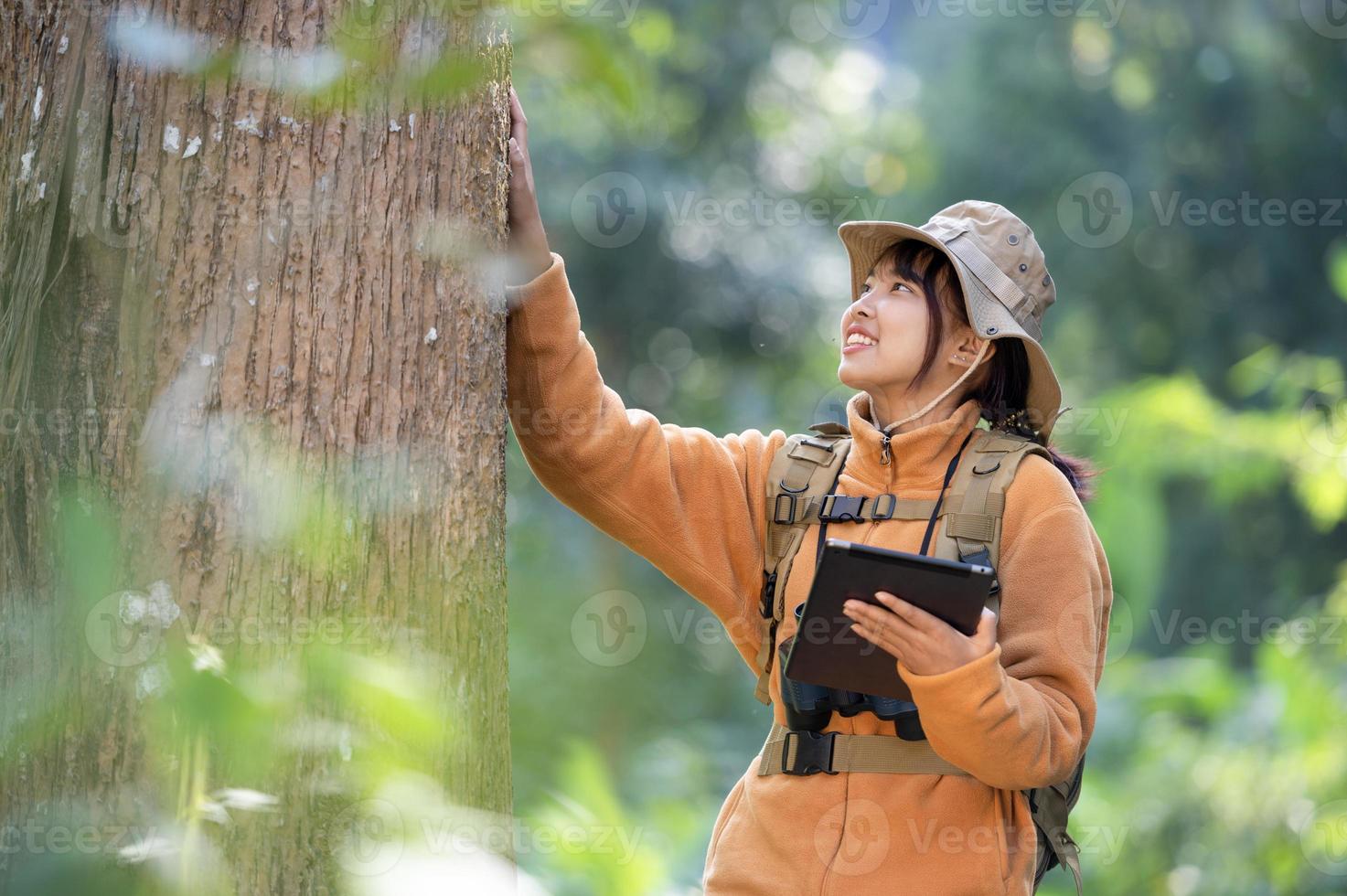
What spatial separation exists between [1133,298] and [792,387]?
121 inches

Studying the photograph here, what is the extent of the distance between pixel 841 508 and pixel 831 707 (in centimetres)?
34

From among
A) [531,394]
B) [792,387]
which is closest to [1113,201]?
[792,387]

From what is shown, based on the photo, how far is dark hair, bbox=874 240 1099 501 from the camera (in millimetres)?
2309

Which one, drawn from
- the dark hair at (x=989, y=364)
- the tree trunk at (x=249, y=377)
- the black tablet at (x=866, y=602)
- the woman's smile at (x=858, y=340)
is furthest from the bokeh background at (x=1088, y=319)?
the tree trunk at (x=249, y=377)

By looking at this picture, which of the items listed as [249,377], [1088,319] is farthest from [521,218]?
[1088,319]

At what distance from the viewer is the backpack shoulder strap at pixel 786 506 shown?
2223 mm

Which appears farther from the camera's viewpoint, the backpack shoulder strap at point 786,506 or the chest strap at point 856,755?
the backpack shoulder strap at point 786,506

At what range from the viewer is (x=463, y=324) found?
67.6 inches

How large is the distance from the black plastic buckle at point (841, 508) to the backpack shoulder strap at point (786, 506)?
0.02 meters

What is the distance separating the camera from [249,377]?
4.87ft

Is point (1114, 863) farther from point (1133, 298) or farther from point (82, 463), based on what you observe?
point (82, 463)

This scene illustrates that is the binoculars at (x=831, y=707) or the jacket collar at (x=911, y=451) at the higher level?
the jacket collar at (x=911, y=451)

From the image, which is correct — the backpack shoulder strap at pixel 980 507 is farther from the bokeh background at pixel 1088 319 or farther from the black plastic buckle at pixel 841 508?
the bokeh background at pixel 1088 319

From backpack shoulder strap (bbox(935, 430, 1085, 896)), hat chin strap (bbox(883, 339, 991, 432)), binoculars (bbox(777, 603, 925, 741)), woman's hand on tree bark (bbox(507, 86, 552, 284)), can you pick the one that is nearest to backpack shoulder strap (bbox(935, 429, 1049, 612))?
backpack shoulder strap (bbox(935, 430, 1085, 896))
